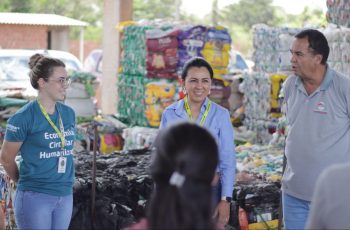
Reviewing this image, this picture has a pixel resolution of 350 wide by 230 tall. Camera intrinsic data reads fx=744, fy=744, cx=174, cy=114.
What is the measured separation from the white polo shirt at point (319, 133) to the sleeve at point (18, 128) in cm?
A: 161

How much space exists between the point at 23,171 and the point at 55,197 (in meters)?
0.25

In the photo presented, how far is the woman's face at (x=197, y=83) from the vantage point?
4.54 metres

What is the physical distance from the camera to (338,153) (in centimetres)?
441

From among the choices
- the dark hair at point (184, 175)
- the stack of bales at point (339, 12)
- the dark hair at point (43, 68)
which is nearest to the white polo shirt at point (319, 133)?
the dark hair at point (43, 68)

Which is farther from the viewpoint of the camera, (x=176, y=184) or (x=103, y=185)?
(x=103, y=185)

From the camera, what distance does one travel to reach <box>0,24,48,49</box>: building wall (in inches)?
422

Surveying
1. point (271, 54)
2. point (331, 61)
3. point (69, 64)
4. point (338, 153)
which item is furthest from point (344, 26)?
point (69, 64)

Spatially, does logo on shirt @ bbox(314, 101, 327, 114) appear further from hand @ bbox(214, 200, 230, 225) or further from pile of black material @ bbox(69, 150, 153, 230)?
pile of black material @ bbox(69, 150, 153, 230)

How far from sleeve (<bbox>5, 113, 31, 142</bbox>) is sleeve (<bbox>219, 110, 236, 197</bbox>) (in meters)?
1.17

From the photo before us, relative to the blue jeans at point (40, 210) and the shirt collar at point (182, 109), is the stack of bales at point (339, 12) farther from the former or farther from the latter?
the blue jeans at point (40, 210)

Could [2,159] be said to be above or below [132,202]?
above

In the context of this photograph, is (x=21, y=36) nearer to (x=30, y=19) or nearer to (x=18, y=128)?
(x=30, y=19)

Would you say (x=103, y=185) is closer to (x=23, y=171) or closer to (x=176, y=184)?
(x=23, y=171)

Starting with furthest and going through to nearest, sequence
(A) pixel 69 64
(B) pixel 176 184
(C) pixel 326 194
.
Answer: (A) pixel 69 64 < (C) pixel 326 194 < (B) pixel 176 184
